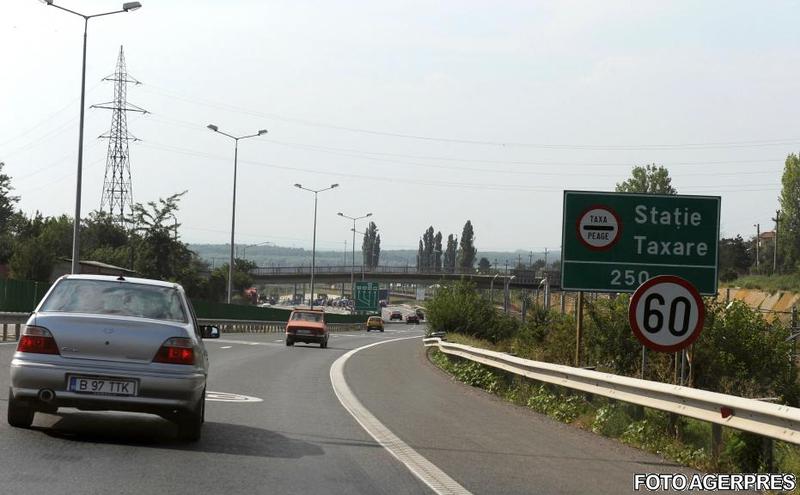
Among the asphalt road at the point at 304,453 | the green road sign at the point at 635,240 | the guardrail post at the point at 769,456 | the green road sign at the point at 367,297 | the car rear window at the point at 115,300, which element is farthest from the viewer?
the green road sign at the point at 367,297

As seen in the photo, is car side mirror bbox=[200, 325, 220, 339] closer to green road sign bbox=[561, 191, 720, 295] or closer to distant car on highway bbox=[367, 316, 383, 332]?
green road sign bbox=[561, 191, 720, 295]

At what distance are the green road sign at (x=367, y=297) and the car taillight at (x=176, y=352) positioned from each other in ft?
330

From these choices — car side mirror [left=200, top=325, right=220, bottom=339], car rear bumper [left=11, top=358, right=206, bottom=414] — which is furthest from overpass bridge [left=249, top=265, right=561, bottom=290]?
car rear bumper [left=11, top=358, right=206, bottom=414]

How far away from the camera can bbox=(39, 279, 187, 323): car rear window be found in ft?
35.3

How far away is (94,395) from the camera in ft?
33.3

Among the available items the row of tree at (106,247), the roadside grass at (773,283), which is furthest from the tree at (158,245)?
the roadside grass at (773,283)

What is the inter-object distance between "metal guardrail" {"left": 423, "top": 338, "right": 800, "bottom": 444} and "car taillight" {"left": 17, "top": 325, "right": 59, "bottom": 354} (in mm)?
5878

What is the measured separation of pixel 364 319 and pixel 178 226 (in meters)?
21.1

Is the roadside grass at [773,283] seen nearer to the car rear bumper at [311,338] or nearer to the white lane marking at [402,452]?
the car rear bumper at [311,338]

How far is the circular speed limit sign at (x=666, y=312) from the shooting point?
499 inches

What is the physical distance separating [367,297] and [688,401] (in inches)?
3964

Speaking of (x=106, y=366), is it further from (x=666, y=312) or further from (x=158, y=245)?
(x=158, y=245)

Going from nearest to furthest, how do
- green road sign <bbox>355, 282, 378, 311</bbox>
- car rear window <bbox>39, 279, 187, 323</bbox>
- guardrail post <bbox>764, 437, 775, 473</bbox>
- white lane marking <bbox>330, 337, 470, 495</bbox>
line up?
white lane marking <bbox>330, 337, 470, 495</bbox>
guardrail post <bbox>764, 437, 775, 473</bbox>
car rear window <bbox>39, 279, 187, 323</bbox>
green road sign <bbox>355, 282, 378, 311</bbox>

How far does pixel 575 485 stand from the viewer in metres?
9.31
